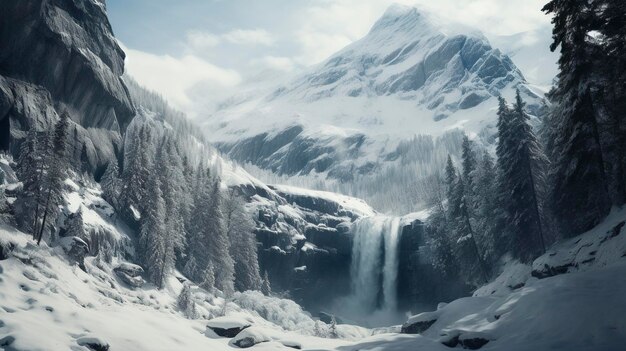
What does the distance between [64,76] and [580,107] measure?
2266 inches

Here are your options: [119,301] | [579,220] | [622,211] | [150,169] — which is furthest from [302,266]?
[622,211]

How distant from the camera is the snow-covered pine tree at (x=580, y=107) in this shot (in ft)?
71.2

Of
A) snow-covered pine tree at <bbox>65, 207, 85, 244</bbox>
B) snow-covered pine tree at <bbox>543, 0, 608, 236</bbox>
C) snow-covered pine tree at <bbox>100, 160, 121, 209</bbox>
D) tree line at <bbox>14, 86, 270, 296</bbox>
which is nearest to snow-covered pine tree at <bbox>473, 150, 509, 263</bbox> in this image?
snow-covered pine tree at <bbox>543, 0, 608, 236</bbox>

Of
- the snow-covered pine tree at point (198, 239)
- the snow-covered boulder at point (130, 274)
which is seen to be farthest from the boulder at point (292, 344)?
the snow-covered pine tree at point (198, 239)

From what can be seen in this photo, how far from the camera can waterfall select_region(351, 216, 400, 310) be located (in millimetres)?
86938

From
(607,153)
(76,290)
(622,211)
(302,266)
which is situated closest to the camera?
(622,211)

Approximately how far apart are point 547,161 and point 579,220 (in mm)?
8826

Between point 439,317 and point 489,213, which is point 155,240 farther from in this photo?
point 489,213

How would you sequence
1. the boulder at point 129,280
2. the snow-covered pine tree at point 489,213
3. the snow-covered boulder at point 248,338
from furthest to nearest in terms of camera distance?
the snow-covered pine tree at point 489,213
the boulder at point 129,280
the snow-covered boulder at point 248,338

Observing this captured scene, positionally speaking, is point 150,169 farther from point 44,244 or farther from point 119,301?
point 119,301

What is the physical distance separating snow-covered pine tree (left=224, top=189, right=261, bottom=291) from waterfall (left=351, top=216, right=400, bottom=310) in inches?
1159

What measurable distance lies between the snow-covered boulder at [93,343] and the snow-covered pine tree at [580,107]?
2288 cm

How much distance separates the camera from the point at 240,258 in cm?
6500

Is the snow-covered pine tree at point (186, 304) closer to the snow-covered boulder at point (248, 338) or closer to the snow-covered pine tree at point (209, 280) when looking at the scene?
the snow-covered pine tree at point (209, 280)
